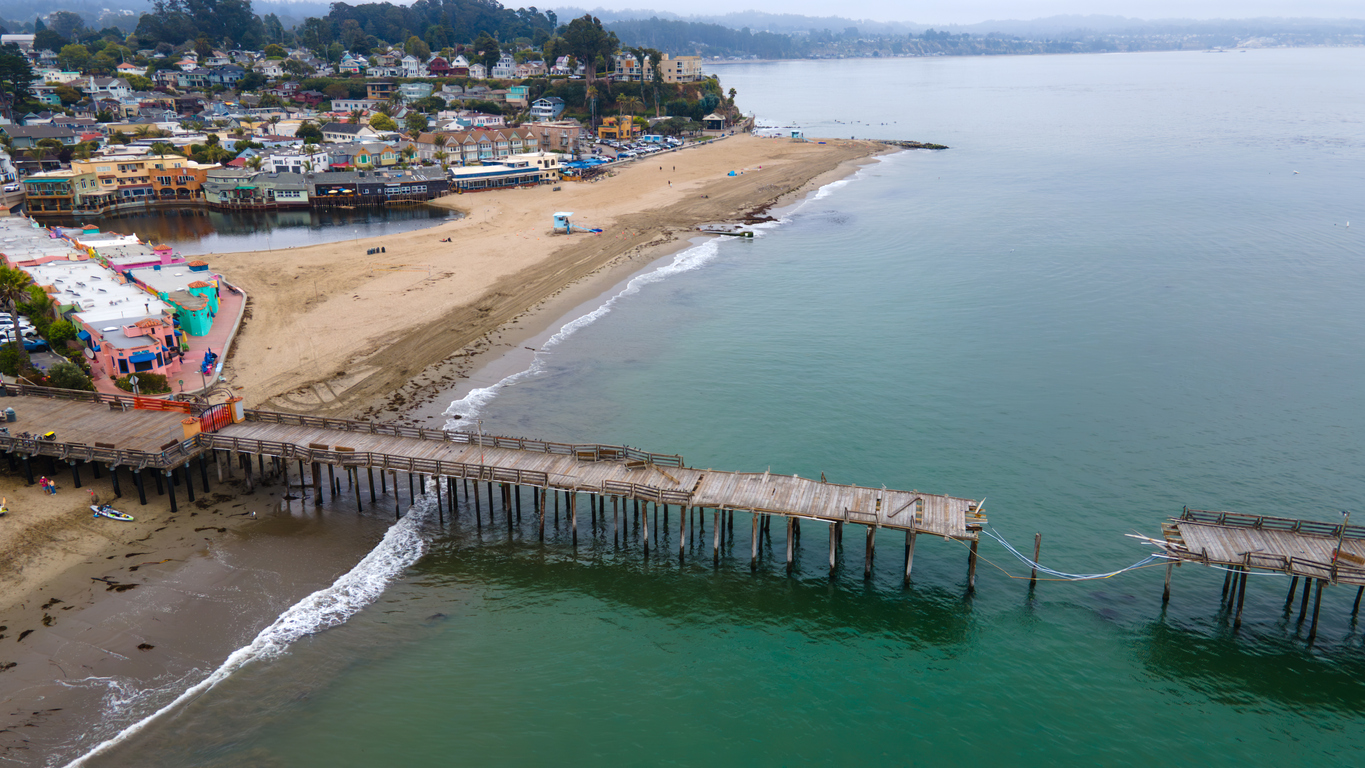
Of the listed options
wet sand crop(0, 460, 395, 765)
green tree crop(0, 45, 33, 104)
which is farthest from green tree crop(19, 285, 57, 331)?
green tree crop(0, 45, 33, 104)

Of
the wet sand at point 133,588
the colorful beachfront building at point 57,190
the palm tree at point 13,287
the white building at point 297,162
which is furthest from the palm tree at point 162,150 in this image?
the wet sand at point 133,588

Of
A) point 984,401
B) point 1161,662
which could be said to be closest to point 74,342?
point 984,401

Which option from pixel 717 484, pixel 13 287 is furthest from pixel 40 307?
pixel 717 484

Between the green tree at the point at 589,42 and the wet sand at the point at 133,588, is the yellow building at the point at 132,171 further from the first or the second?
the wet sand at the point at 133,588

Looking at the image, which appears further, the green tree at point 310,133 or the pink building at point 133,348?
the green tree at point 310,133

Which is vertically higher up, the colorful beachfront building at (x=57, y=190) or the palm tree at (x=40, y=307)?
the colorful beachfront building at (x=57, y=190)

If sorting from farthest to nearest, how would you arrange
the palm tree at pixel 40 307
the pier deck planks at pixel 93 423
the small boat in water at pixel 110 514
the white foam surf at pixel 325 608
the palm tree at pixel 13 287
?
the palm tree at pixel 13 287 < the palm tree at pixel 40 307 < the pier deck planks at pixel 93 423 < the small boat in water at pixel 110 514 < the white foam surf at pixel 325 608

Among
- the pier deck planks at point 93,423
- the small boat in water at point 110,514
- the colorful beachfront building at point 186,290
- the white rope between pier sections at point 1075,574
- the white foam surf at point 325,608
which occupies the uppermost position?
the colorful beachfront building at point 186,290

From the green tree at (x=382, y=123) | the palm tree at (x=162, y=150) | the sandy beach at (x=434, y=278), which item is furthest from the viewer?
the green tree at (x=382, y=123)
